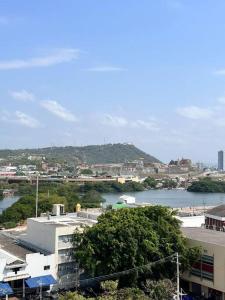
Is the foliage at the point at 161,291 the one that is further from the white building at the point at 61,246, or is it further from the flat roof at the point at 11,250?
the flat roof at the point at 11,250

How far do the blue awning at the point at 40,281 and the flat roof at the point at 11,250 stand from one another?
30.0 inches

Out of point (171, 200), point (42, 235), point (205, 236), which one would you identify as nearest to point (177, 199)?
point (171, 200)

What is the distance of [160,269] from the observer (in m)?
16.6

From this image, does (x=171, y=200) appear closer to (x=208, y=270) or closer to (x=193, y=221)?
(x=193, y=221)

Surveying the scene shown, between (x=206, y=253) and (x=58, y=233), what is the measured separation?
207 inches

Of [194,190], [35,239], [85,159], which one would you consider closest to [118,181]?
[194,190]

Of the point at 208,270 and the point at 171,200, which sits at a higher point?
the point at 208,270

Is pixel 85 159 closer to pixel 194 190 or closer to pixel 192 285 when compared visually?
pixel 194 190

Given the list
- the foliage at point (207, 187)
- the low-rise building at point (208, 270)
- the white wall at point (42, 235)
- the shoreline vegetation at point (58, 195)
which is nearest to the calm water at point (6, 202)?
the shoreline vegetation at point (58, 195)

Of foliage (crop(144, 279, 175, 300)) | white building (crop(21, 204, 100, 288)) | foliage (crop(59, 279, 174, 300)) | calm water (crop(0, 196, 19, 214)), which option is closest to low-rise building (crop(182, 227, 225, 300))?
foliage (crop(59, 279, 174, 300))

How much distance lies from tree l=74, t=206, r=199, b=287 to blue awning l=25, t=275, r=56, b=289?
1303 millimetres

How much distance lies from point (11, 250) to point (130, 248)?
5.12 metres

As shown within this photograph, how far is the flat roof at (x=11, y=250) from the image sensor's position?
17253mm

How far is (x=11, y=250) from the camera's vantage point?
18828 mm
